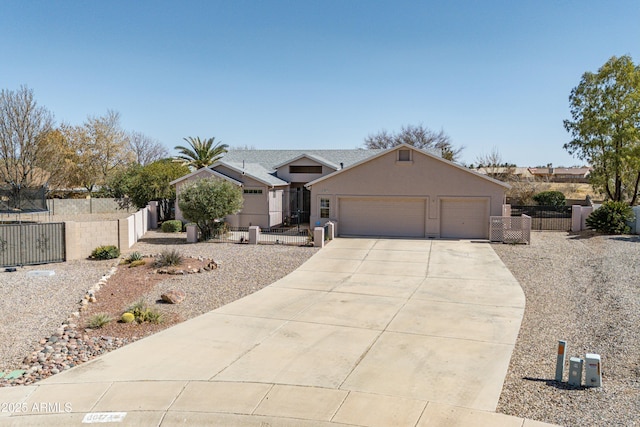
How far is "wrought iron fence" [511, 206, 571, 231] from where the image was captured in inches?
1225

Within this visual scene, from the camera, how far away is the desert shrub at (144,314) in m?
12.8

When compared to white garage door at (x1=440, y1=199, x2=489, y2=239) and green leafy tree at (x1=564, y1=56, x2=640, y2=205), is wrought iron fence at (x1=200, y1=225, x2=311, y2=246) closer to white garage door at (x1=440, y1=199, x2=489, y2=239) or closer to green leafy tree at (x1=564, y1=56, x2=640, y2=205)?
white garage door at (x1=440, y1=199, x2=489, y2=239)

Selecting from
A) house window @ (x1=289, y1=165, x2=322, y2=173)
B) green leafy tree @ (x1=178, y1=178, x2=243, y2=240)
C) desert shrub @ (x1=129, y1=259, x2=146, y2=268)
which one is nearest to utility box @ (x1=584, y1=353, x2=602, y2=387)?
desert shrub @ (x1=129, y1=259, x2=146, y2=268)

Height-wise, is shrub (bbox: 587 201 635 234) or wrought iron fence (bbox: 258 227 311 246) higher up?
shrub (bbox: 587 201 635 234)

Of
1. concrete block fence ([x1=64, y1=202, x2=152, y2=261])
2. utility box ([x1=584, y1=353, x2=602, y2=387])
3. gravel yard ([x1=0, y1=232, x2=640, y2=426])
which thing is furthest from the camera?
concrete block fence ([x1=64, y1=202, x2=152, y2=261])

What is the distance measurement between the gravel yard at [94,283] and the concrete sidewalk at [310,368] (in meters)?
1.29

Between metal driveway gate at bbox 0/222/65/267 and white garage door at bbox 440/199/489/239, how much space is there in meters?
18.6

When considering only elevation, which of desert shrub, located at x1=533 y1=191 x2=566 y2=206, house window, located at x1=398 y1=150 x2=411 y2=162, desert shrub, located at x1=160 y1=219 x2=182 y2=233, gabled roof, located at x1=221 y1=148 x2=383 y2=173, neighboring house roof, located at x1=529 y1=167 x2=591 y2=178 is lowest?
desert shrub, located at x1=160 y1=219 x2=182 y2=233

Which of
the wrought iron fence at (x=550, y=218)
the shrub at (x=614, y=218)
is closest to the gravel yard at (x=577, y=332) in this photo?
the shrub at (x=614, y=218)

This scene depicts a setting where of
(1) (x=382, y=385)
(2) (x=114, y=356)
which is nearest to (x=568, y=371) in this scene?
(1) (x=382, y=385)

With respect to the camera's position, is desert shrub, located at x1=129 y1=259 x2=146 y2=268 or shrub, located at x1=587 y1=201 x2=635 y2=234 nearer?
desert shrub, located at x1=129 y1=259 x2=146 y2=268

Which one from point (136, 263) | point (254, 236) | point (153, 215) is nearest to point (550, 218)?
point (254, 236)

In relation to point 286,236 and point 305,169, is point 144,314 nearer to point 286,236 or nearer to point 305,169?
point 286,236

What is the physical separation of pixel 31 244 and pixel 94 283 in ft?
16.7
